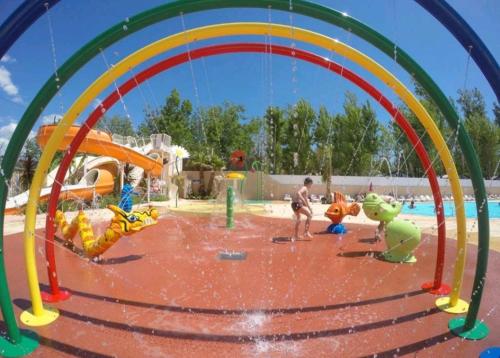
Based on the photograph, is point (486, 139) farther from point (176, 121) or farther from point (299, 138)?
point (176, 121)

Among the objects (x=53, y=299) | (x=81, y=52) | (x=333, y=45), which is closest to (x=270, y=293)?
(x=53, y=299)

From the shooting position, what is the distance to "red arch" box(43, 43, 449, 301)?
5.16 meters

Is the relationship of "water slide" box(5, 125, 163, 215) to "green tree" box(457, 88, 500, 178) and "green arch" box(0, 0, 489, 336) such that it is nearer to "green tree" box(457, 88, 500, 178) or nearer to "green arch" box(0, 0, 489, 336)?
"green arch" box(0, 0, 489, 336)

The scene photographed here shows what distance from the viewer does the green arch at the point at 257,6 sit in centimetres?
382

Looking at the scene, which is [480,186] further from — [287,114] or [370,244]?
[287,114]

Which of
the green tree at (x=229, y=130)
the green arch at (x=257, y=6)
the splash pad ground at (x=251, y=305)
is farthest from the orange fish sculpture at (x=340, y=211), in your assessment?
the green tree at (x=229, y=130)

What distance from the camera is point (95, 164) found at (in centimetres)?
2450

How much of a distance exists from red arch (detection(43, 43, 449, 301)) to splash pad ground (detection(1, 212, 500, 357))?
0.56 m

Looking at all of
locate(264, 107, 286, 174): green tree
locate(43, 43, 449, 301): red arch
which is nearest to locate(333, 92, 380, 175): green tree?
locate(264, 107, 286, 174): green tree

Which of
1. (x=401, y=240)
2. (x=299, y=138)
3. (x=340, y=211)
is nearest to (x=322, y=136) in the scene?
(x=299, y=138)

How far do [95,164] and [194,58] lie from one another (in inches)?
853

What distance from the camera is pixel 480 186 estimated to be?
3.95 m

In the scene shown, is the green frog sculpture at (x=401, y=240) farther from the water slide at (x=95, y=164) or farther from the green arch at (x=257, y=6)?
the water slide at (x=95, y=164)

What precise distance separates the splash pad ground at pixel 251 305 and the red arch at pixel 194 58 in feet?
1.82
